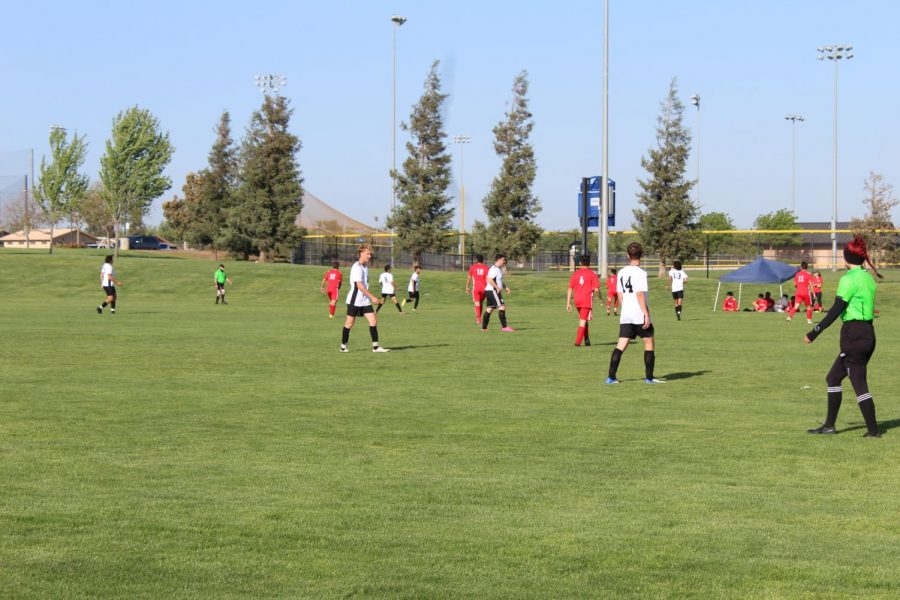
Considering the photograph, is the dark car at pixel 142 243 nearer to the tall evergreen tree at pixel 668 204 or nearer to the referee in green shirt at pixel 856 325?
the tall evergreen tree at pixel 668 204

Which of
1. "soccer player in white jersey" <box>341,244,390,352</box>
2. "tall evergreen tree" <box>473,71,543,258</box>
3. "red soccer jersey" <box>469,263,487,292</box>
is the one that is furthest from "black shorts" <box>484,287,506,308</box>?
"tall evergreen tree" <box>473,71,543,258</box>

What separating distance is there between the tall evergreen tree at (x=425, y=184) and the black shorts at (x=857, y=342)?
197 ft

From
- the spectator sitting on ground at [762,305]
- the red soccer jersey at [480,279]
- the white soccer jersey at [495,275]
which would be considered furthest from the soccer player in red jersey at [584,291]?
the spectator sitting on ground at [762,305]

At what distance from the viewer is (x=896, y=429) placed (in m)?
11.6

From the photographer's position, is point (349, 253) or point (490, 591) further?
point (349, 253)

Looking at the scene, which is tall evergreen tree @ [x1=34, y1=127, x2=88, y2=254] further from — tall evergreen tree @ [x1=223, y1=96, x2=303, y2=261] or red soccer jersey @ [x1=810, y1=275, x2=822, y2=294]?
red soccer jersey @ [x1=810, y1=275, x2=822, y2=294]

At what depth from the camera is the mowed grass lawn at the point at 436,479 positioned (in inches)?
238

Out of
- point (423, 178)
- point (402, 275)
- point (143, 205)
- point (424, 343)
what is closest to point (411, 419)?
point (424, 343)

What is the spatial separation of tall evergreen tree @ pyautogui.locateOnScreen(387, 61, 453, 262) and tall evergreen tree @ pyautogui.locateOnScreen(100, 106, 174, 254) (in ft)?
76.5

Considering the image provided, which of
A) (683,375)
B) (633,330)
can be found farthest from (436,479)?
(683,375)

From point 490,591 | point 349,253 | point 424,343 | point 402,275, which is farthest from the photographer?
point 349,253

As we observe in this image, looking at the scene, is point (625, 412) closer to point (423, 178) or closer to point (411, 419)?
point (411, 419)

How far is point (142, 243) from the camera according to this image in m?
119

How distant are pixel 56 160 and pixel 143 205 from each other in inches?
411
